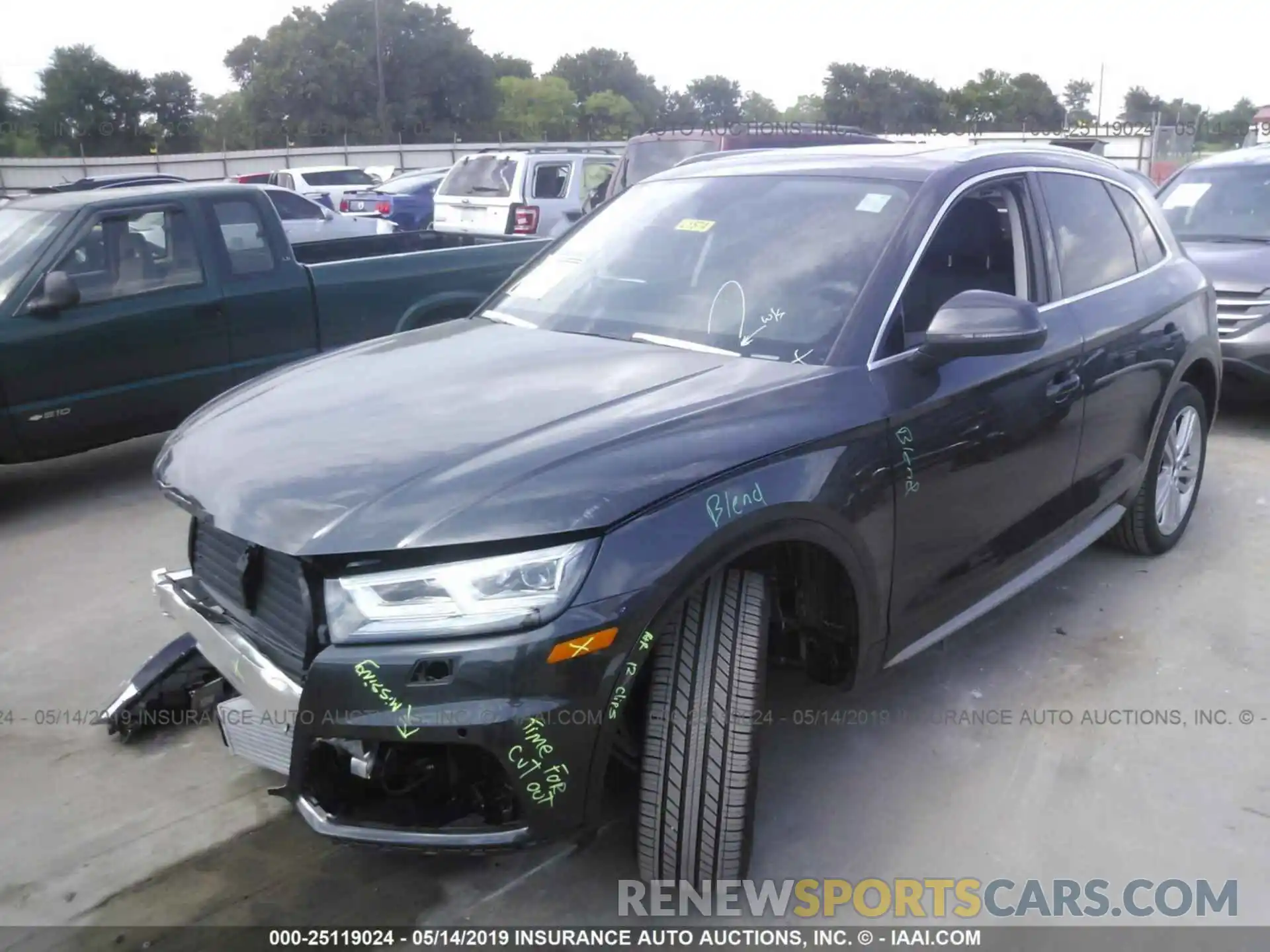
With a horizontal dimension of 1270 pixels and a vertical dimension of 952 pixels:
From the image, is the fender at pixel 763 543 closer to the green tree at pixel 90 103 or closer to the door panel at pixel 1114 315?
the door panel at pixel 1114 315

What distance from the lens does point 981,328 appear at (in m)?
3.02

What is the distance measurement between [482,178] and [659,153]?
3811 millimetres

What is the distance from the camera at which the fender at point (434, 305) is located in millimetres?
7207

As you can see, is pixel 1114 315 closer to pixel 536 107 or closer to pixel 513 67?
pixel 536 107

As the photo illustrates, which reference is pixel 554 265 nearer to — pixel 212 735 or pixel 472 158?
pixel 212 735

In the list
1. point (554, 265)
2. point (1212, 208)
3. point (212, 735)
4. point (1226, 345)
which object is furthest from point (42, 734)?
point (1212, 208)

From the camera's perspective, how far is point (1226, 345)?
277 inches

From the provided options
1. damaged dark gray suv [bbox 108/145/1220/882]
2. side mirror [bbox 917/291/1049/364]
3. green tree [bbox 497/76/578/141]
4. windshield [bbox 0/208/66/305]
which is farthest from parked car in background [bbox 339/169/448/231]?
green tree [bbox 497/76/578/141]

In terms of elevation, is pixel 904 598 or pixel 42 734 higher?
pixel 904 598

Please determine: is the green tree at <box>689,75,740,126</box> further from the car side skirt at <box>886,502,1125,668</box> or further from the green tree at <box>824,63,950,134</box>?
the car side skirt at <box>886,502,1125,668</box>

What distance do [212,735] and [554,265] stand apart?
198 cm

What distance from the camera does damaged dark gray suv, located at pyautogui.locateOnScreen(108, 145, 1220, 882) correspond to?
2324 millimetres

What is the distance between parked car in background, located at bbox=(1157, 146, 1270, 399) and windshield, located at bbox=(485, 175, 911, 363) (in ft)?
12.5

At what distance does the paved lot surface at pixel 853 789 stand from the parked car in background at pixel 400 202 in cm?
1492
